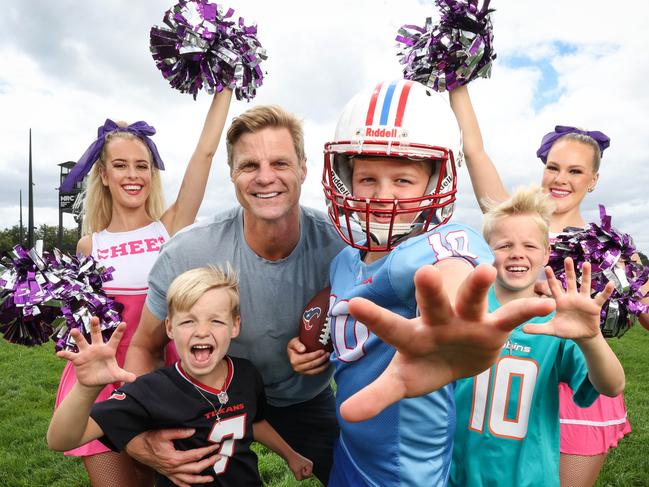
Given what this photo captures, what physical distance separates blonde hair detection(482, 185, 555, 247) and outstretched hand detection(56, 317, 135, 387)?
2.15m

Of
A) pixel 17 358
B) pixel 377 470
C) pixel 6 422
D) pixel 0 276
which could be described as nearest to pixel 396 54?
pixel 377 470

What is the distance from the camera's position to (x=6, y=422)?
6.70m

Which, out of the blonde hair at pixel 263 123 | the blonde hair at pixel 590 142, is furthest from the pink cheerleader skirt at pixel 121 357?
A: the blonde hair at pixel 590 142

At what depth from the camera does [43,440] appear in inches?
240

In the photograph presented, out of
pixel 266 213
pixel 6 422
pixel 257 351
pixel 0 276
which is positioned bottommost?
pixel 6 422

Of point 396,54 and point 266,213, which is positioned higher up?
point 396,54

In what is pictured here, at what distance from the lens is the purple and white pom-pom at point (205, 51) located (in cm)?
409

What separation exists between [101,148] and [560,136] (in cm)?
374

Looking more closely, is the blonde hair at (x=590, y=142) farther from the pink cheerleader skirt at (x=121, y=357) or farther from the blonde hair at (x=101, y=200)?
the pink cheerleader skirt at (x=121, y=357)

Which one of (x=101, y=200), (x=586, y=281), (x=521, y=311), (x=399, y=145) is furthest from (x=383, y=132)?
(x=101, y=200)

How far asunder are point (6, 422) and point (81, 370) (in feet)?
17.5

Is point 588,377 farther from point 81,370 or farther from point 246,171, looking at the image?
point 81,370

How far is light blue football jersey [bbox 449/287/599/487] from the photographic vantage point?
8.94ft

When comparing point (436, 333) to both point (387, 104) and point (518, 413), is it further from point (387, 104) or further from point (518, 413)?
point (518, 413)
